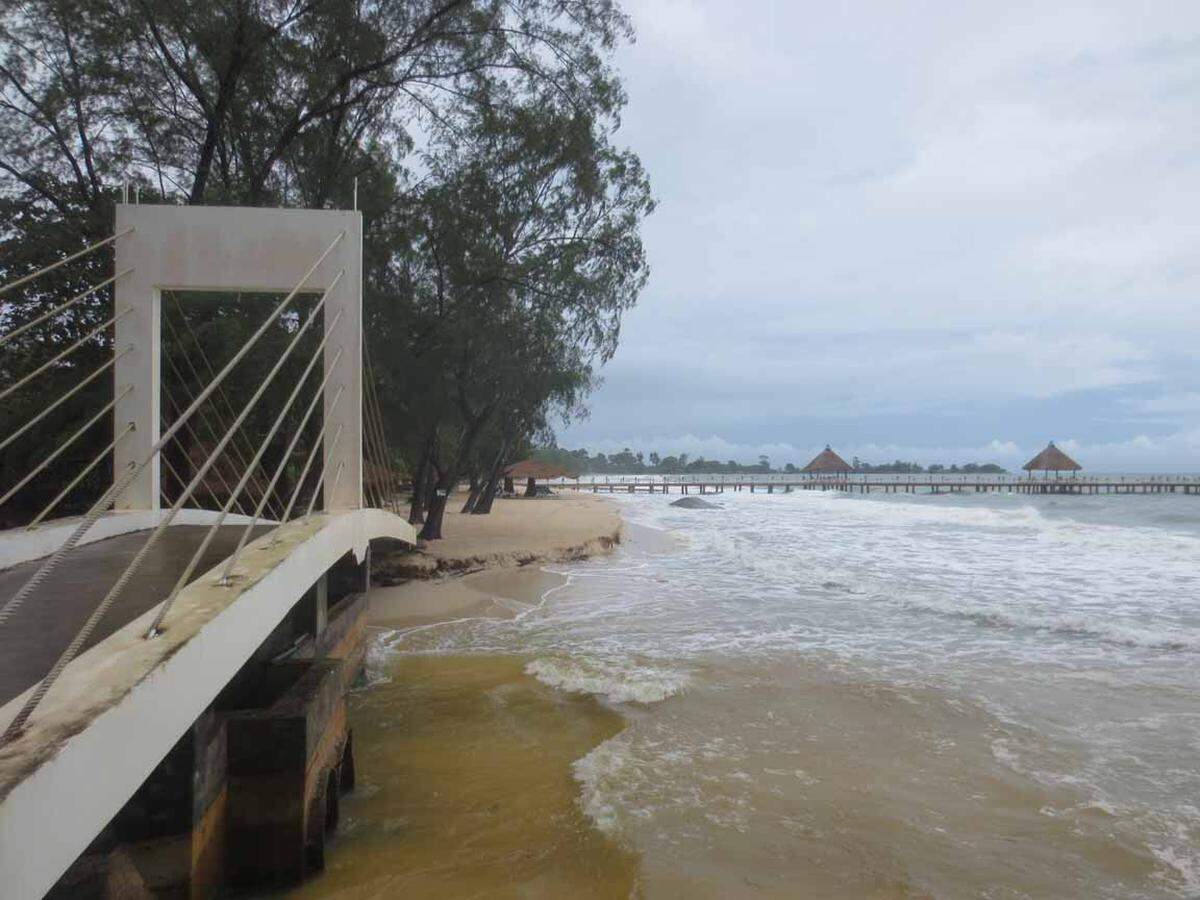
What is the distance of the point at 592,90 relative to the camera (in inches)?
523

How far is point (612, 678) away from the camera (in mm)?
7777

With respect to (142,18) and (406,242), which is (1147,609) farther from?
(142,18)

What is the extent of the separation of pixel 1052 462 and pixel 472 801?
7080cm

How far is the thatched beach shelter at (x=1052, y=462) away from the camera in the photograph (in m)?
63.9

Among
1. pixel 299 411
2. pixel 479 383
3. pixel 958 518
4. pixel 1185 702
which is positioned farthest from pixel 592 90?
pixel 958 518

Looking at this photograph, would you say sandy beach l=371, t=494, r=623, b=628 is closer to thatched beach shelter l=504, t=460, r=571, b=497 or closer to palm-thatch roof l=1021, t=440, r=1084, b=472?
thatched beach shelter l=504, t=460, r=571, b=497

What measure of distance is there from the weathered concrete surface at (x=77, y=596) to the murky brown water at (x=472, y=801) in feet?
5.47

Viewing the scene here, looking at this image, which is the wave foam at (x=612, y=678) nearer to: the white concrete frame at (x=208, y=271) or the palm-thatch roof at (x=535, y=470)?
the white concrete frame at (x=208, y=271)

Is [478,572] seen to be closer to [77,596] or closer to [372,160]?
[372,160]

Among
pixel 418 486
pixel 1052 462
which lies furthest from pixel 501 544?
pixel 1052 462

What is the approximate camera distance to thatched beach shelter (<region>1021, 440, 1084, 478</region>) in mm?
63938

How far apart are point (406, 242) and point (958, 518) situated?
95.6ft

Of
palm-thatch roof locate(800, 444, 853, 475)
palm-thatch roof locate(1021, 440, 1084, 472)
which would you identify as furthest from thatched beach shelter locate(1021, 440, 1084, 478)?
palm-thatch roof locate(800, 444, 853, 475)

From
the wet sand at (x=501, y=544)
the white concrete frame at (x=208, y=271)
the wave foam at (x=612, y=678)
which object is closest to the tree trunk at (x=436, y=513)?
the wet sand at (x=501, y=544)
